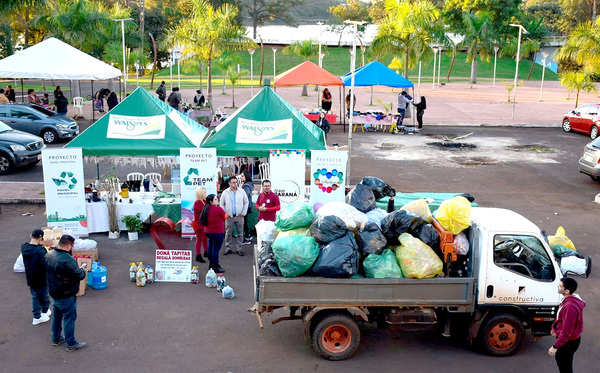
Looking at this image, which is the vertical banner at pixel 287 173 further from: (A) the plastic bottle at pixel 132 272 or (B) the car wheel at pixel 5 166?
→ (B) the car wheel at pixel 5 166

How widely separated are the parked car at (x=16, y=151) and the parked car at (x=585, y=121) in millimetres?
22089

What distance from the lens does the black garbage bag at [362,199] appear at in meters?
8.81

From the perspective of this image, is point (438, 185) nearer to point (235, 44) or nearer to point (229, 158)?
point (229, 158)

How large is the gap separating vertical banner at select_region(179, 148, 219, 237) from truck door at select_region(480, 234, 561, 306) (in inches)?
263

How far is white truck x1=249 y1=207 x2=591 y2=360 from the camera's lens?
7168 mm

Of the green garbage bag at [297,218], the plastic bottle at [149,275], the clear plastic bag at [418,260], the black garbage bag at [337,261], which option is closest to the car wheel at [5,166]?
the plastic bottle at [149,275]

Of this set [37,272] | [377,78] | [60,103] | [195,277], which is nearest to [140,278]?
[195,277]

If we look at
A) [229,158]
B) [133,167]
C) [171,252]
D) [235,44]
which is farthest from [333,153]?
[235,44]

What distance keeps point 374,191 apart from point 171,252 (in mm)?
3593

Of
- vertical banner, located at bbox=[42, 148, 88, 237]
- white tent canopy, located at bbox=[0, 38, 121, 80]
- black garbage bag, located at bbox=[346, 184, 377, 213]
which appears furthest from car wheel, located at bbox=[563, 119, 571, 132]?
vertical banner, located at bbox=[42, 148, 88, 237]

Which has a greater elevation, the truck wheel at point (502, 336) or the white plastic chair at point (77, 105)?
the white plastic chair at point (77, 105)

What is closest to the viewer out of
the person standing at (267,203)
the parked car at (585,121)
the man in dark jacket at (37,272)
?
the man in dark jacket at (37,272)

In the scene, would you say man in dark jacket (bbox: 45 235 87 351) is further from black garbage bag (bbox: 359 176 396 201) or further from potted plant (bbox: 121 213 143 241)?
black garbage bag (bbox: 359 176 396 201)

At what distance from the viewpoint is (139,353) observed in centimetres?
756
